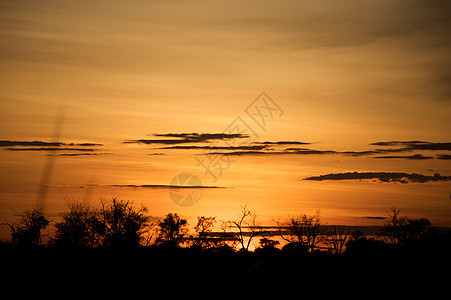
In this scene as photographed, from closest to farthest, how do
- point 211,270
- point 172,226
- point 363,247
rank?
point 211,270
point 363,247
point 172,226

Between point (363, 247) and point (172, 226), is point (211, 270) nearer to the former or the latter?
point (363, 247)

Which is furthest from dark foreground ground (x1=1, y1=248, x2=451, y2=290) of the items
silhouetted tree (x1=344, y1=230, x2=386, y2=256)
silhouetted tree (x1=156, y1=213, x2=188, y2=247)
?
silhouetted tree (x1=156, y1=213, x2=188, y2=247)

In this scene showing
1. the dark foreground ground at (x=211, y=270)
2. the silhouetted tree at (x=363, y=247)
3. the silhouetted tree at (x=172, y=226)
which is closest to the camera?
the dark foreground ground at (x=211, y=270)

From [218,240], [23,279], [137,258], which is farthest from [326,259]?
[218,240]

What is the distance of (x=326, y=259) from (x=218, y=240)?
4173 centimetres

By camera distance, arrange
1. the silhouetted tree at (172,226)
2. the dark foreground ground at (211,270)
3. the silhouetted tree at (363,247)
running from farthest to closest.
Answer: the silhouetted tree at (172,226), the silhouetted tree at (363,247), the dark foreground ground at (211,270)

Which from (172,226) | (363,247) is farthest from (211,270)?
(172,226)

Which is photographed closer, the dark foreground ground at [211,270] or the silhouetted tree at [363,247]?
the dark foreground ground at [211,270]

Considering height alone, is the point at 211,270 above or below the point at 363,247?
below

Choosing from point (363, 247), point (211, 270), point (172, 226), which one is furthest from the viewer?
point (172, 226)

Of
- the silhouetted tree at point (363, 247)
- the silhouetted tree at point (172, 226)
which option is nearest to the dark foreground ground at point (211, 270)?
the silhouetted tree at point (363, 247)

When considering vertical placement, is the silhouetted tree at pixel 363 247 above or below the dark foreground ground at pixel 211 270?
above

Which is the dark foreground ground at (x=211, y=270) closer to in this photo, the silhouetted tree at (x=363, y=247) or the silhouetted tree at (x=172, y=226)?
the silhouetted tree at (x=363, y=247)

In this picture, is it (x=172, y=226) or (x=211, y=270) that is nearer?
(x=211, y=270)
